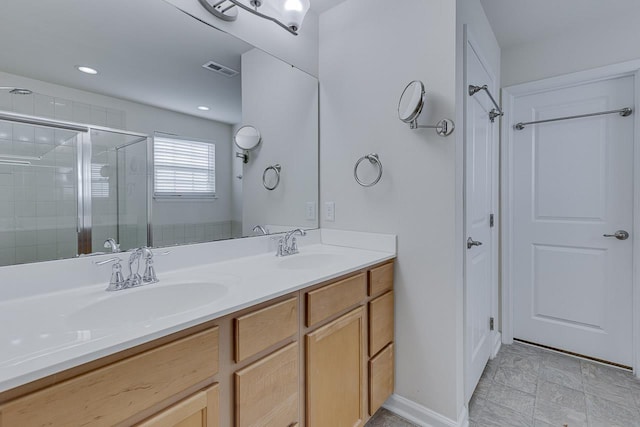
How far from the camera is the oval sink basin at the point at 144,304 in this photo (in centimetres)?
90

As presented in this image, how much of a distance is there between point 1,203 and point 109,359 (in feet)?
2.21

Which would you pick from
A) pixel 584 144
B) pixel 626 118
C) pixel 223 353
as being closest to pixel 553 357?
pixel 584 144

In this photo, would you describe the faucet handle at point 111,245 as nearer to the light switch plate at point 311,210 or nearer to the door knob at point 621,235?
the light switch plate at point 311,210

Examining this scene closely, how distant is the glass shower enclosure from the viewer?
928 millimetres

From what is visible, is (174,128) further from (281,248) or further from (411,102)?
(411,102)

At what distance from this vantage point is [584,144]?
2.12m

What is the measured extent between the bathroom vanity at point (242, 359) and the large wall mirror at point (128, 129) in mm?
220

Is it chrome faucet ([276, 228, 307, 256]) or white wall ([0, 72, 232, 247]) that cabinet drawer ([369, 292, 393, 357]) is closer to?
chrome faucet ([276, 228, 307, 256])

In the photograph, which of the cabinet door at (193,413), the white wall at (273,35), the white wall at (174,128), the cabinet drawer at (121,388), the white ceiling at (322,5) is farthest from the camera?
the white ceiling at (322,5)

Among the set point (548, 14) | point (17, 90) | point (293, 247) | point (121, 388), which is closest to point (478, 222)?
point (293, 247)

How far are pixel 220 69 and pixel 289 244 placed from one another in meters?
0.97

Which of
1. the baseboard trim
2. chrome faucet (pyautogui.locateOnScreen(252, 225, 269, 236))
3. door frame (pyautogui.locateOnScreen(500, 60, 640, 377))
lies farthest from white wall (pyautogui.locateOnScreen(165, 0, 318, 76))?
the baseboard trim

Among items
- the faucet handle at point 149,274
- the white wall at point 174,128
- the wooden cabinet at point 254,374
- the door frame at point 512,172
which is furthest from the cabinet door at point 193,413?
the door frame at point 512,172

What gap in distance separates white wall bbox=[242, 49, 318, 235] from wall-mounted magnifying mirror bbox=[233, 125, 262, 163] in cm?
3
